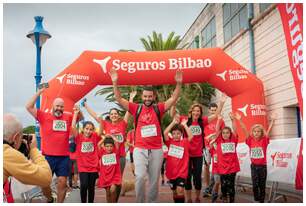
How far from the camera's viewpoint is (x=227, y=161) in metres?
6.44

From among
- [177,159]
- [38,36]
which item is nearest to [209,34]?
[38,36]

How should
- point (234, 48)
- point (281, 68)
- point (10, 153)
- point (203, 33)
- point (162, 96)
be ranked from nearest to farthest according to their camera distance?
point (10, 153), point (281, 68), point (234, 48), point (203, 33), point (162, 96)

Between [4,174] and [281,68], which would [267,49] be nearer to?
[281,68]

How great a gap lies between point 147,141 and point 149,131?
0.14m

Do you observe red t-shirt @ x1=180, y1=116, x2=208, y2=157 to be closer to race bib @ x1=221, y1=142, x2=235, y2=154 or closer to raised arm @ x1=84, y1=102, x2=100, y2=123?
race bib @ x1=221, y1=142, x2=235, y2=154

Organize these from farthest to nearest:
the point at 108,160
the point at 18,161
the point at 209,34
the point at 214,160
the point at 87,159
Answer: the point at 209,34 < the point at 214,160 < the point at 108,160 < the point at 87,159 < the point at 18,161

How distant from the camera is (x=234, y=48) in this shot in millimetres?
14766

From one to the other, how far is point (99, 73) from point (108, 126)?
3256 millimetres

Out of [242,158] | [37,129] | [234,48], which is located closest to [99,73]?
[37,129]

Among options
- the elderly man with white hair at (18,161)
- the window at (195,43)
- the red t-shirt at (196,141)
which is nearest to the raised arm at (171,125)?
the red t-shirt at (196,141)

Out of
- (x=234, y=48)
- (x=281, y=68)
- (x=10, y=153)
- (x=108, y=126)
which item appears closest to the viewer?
(x=10, y=153)

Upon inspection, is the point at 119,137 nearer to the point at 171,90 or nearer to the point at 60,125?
the point at 60,125

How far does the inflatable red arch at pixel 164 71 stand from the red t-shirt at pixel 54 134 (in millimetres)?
3983

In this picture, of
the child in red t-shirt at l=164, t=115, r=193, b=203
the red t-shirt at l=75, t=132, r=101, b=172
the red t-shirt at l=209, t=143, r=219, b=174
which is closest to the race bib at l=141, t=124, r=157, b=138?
the child in red t-shirt at l=164, t=115, r=193, b=203
